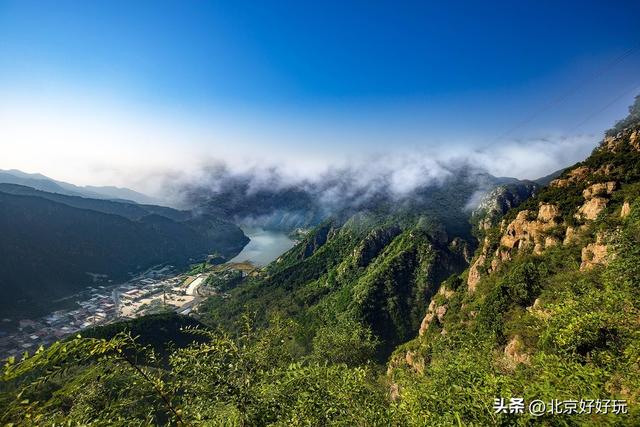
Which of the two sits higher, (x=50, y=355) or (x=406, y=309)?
(x=50, y=355)

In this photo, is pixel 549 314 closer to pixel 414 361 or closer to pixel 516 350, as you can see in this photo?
pixel 516 350

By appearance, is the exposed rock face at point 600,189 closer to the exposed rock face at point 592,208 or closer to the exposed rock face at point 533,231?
the exposed rock face at point 592,208

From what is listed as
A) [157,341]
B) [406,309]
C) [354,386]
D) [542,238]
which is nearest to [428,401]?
[354,386]

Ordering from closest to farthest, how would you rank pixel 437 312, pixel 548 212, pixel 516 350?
1. pixel 516 350
2. pixel 548 212
3. pixel 437 312

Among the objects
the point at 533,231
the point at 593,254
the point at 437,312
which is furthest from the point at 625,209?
the point at 437,312

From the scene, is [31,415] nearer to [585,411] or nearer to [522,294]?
[585,411]

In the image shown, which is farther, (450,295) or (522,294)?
(450,295)

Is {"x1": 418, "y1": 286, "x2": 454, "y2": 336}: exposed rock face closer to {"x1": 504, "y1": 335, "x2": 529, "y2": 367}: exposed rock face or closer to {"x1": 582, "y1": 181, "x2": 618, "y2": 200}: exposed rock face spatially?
{"x1": 504, "y1": 335, "x2": 529, "y2": 367}: exposed rock face

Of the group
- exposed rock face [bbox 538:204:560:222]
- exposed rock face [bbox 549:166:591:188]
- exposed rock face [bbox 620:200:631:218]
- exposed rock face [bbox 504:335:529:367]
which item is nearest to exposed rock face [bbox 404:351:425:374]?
exposed rock face [bbox 504:335:529:367]
